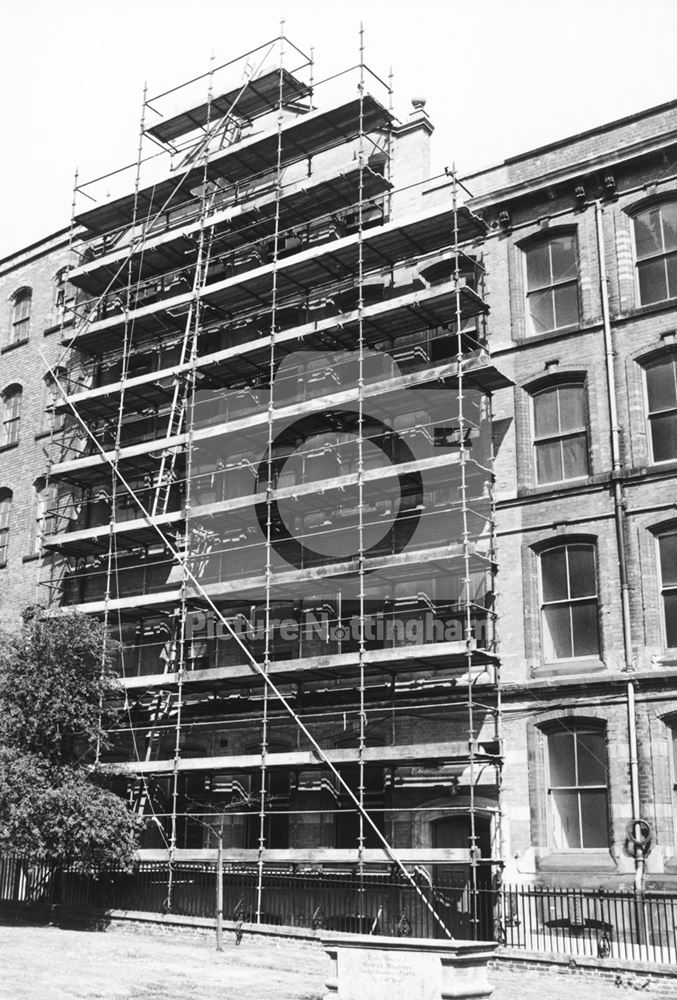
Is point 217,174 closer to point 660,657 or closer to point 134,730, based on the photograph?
point 134,730

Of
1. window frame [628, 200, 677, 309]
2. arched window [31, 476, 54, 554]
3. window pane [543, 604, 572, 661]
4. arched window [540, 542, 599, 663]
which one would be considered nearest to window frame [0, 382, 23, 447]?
arched window [31, 476, 54, 554]

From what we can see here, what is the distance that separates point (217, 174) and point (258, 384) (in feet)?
22.9

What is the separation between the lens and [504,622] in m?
24.5

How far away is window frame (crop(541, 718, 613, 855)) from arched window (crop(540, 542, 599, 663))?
1.41 m

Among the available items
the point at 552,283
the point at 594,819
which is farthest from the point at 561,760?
the point at 552,283

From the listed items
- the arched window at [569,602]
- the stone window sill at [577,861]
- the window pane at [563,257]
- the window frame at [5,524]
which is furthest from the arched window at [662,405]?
the window frame at [5,524]

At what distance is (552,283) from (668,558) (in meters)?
7.09

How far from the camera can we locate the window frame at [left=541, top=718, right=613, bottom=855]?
72.9 ft

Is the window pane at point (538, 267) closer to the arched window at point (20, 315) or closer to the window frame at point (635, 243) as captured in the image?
the window frame at point (635, 243)

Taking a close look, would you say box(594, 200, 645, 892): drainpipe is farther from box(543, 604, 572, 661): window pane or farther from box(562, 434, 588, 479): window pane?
box(543, 604, 572, 661): window pane

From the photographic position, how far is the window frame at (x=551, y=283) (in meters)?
25.7

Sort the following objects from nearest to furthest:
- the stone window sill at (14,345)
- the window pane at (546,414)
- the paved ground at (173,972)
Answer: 1. the paved ground at (173,972)
2. the window pane at (546,414)
3. the stone window sill at (14,345)

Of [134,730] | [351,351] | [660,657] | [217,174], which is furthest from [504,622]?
Result: [217,174]

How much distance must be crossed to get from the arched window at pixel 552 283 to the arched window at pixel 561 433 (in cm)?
155
